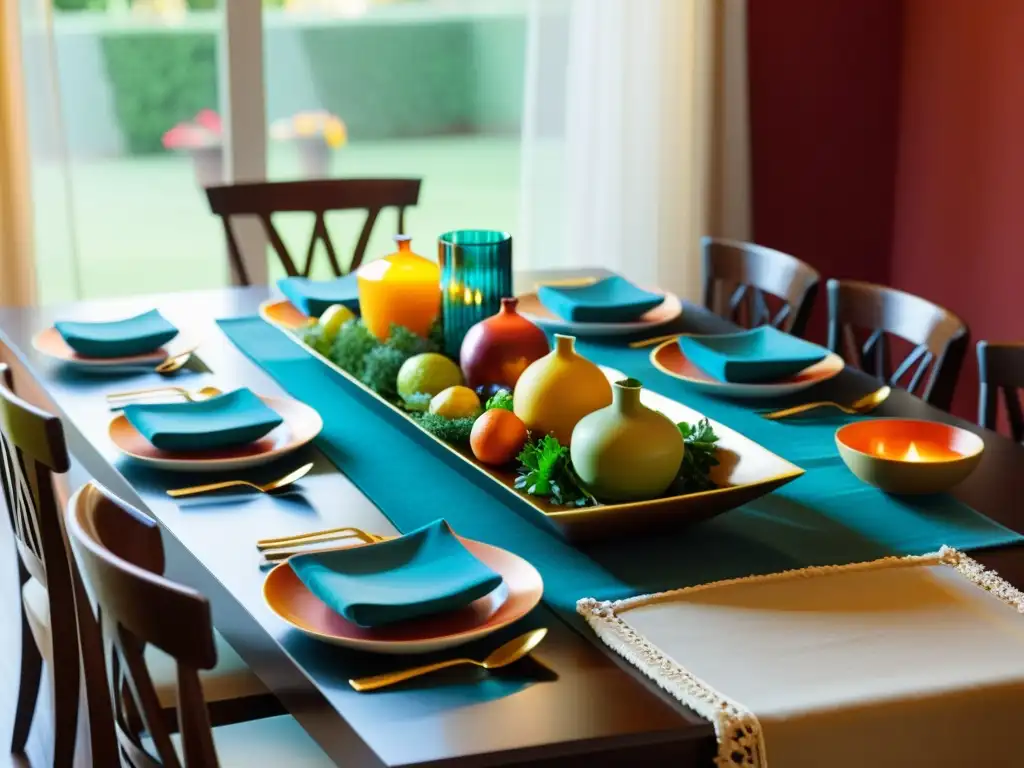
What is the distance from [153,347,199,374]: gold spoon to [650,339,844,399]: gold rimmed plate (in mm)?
743

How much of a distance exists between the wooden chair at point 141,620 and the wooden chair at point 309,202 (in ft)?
5.39

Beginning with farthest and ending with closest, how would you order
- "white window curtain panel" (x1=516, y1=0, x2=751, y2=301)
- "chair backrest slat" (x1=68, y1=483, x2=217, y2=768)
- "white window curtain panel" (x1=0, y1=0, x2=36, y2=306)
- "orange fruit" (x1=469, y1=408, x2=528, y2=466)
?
"white window curtain panel" (x1=516, y1=0, x2=751, y2=301)
"white window curtain panel" (x1=0, y1=0, x2=36, y2=306)
"orange fruit" (x1=469, y1=408, x2=528, y2=466)
"chair backrest slat" (x1=68, y1=483, x2=217, y2=768)

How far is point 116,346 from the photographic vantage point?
2.27m

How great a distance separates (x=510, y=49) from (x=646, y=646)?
9.51 ft

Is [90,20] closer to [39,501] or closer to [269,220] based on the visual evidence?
[269,220]

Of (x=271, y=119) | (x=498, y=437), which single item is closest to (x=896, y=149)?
(x=271, y=119)

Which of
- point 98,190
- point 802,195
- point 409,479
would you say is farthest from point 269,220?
point 802,195

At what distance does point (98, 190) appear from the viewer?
372cm

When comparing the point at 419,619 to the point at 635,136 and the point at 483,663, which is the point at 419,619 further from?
the point at 635,136

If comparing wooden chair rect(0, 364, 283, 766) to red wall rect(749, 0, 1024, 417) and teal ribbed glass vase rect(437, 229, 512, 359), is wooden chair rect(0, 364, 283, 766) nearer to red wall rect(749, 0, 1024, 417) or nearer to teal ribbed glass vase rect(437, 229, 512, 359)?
teal ribbed glass vase rect(437, 229, 512, 359)

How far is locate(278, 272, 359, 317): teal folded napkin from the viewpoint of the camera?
246 centimetres

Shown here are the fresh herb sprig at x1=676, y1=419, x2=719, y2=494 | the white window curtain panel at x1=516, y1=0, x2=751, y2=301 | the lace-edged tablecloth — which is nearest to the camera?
the lace-edged tablecloth

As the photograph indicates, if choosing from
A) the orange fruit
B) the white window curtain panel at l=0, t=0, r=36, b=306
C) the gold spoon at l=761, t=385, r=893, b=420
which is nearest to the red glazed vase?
the orange fruit

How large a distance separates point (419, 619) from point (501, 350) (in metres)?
0.66
